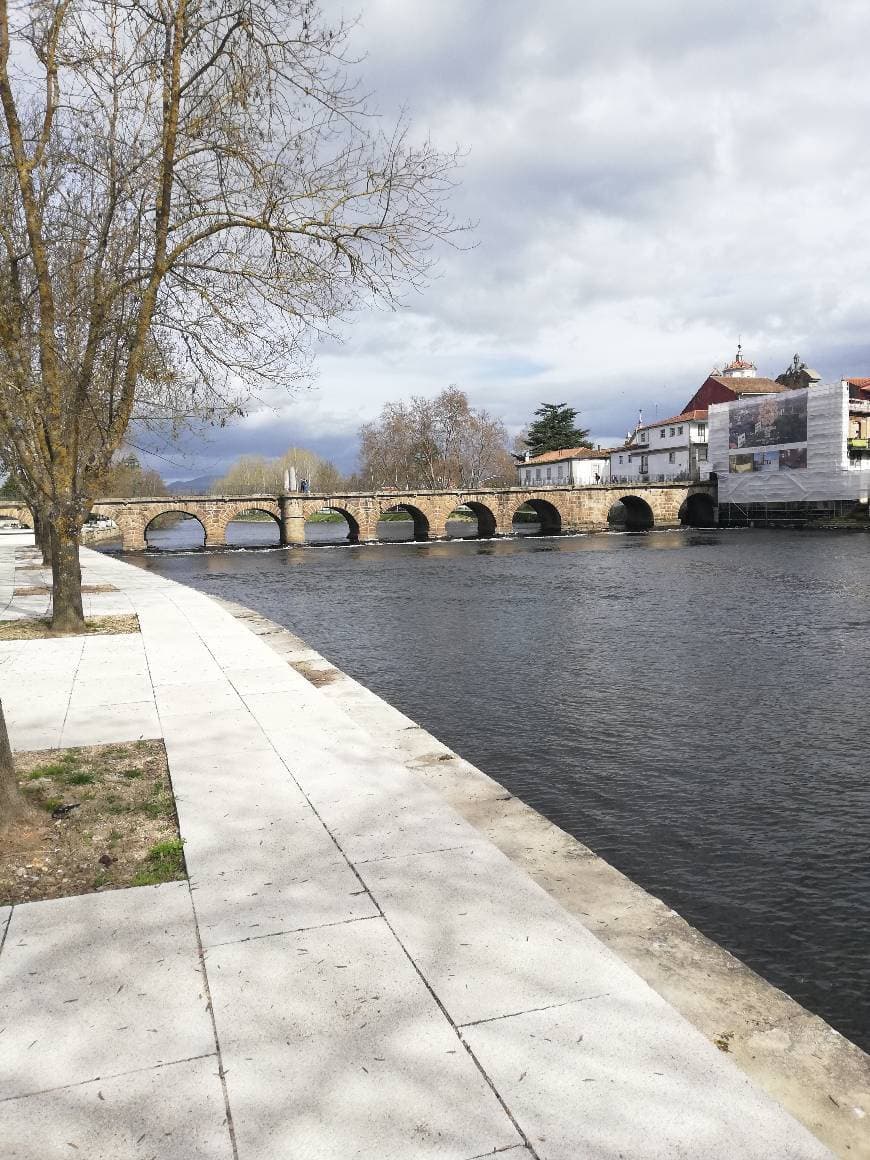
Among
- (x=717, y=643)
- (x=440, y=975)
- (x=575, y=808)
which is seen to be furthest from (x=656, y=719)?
(x=440, y=975)

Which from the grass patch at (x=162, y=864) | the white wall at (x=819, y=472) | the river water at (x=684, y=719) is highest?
the white wall at (x=819, y=472)

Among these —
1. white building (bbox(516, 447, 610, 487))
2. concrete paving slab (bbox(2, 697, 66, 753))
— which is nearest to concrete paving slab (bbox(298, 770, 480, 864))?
concrete paving slab (bbox(2, 697, 66, 753))

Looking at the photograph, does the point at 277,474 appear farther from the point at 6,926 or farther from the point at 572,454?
the point at 6,926

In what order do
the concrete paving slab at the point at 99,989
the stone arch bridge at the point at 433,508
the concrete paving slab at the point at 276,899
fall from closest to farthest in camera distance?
the concrete paving slab at the point at 99,989 < the concrete paving slab at the point at 276,899 < the stone arch bridge at the point at 433,508

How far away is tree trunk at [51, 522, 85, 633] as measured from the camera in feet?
44.7

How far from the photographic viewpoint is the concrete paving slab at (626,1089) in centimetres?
275

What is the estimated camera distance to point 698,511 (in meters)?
77.9

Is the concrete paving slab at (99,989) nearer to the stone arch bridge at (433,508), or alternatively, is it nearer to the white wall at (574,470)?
the stone arch bridge at (433,508)

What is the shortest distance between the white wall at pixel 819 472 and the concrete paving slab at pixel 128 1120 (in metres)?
69.6

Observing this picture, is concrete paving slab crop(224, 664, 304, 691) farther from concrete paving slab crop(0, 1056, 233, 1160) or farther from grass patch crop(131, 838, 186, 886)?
concrete paving slab crop(0, 1056, 233, 1160)

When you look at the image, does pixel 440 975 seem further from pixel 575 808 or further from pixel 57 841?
pixel 575 808

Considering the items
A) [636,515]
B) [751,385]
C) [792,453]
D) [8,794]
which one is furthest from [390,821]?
[751,385]

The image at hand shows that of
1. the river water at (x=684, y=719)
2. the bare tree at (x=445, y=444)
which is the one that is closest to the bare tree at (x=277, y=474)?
the bare tree at (x=445, y=444)

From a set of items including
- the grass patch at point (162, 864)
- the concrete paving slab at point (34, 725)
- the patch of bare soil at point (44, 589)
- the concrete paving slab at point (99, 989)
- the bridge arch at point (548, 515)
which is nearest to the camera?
the concrete paving slab at point (99, 989)
